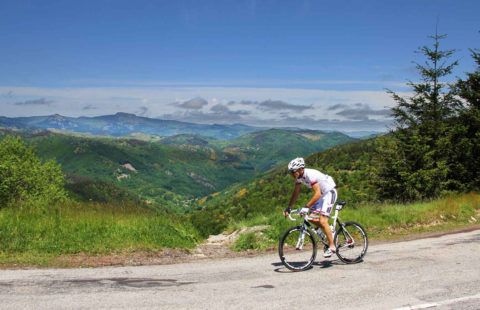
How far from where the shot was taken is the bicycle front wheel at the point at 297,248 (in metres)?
9.81

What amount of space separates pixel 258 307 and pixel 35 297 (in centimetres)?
376

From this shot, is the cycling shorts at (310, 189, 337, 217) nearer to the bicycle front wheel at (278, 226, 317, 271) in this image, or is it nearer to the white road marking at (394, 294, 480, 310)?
Answer: the bicycle front wheel at (278, 226, 317, 271)

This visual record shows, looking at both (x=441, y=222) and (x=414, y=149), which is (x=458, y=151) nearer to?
(x=414, y=149)

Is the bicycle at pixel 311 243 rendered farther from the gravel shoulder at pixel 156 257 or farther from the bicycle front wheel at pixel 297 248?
the gravel shoulder at pixel 156 257

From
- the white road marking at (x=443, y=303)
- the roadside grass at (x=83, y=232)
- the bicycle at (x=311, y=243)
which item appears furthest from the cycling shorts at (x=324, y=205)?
the roadside grass at (x=83, y=232)

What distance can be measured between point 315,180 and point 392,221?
742 cm

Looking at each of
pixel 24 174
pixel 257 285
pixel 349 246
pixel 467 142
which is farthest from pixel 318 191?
pixel 24 174

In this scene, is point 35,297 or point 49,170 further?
point 49,170

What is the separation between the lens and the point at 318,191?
32.6ft

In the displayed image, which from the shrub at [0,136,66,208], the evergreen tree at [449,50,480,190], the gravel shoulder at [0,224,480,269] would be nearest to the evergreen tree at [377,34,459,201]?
the evergreen tree at [449,50,480,190]

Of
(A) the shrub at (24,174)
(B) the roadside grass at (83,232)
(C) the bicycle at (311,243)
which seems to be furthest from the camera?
(A) the shrub at (24,174)

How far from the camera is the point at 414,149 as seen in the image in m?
A: 24.9

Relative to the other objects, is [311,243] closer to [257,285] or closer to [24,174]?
[257,285]

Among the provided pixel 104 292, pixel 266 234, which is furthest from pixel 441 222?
pixel 104 292
